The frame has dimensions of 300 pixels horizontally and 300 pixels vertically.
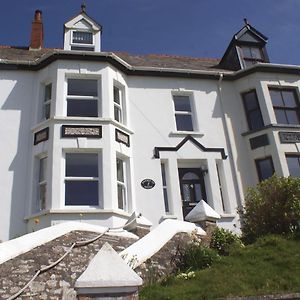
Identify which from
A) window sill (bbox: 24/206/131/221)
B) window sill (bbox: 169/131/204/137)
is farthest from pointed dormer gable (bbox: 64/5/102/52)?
window sill (bbox: 24/206/131/221)

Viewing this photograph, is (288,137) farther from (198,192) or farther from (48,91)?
(48,91)

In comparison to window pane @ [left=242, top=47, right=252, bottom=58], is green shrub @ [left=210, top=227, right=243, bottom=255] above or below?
below

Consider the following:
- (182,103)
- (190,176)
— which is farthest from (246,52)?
(190,176)

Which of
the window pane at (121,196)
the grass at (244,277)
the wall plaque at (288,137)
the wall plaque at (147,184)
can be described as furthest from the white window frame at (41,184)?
the wall plaque at (288,137)

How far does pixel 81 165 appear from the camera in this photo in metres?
13.1

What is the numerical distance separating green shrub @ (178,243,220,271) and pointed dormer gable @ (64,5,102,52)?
10.7 m

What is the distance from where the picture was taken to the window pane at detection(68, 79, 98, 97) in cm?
1458

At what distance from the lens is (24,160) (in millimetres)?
13258

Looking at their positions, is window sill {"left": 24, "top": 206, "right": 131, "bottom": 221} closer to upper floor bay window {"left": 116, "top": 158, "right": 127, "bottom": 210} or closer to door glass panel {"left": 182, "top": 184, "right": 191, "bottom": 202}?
upper floor bay window {"left": 116, "top": 158, "right": 127, "bottom": 210}

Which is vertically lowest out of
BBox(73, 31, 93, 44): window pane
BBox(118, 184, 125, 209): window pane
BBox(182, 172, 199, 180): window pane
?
BBox(118, 184, 125, 209): window pane

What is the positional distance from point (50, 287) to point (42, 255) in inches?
29.4

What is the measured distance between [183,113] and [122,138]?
3190 mm

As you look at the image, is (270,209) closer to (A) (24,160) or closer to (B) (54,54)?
(A) (24,160)

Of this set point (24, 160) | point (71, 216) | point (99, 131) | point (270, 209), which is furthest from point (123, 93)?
point (270, 209)
